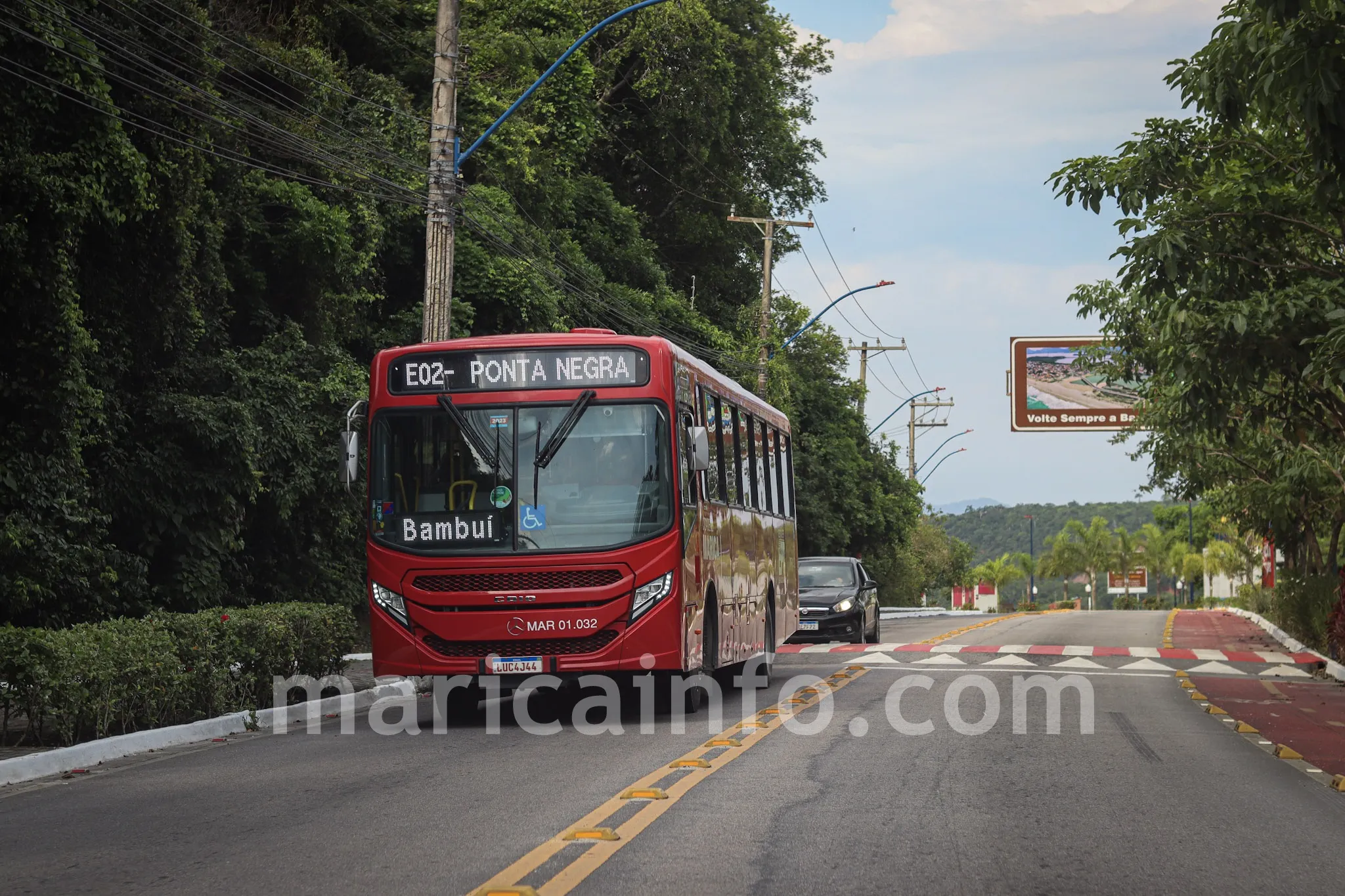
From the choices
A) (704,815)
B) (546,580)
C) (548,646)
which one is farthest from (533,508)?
(704,815)

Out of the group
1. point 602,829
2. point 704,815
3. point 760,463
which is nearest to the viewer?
point 602,829

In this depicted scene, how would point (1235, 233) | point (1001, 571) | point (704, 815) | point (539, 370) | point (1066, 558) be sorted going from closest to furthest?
point (704, 815), point (539, 370), point (1235, 233), point (1066, 558), point (1001, 571)

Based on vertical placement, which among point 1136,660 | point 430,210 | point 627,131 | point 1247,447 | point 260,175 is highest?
point 627,131

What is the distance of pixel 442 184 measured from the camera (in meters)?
19.4

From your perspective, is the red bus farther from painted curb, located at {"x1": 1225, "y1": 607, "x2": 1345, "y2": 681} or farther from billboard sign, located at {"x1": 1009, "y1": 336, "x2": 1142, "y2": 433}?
billboard sign, located at {"x1": 1009, "y1": 336, "x2": 1142, "y2": 433}

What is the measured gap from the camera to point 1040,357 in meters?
44.3

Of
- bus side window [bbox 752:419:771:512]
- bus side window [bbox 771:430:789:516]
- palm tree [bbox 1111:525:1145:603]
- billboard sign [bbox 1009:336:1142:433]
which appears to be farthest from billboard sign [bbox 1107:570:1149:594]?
bus side window [bbox 752:419:771:512]

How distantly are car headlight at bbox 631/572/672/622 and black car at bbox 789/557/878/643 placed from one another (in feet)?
46.9

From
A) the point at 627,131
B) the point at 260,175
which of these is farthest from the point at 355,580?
the point at 627,131

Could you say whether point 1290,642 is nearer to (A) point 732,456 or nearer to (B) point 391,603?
(A) point 732,456

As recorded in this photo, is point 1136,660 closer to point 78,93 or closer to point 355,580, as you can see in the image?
point 355,580

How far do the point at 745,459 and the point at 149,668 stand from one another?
7666 mm

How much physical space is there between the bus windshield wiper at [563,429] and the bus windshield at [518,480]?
0.10 feet

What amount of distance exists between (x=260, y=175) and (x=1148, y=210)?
45.8 ft
